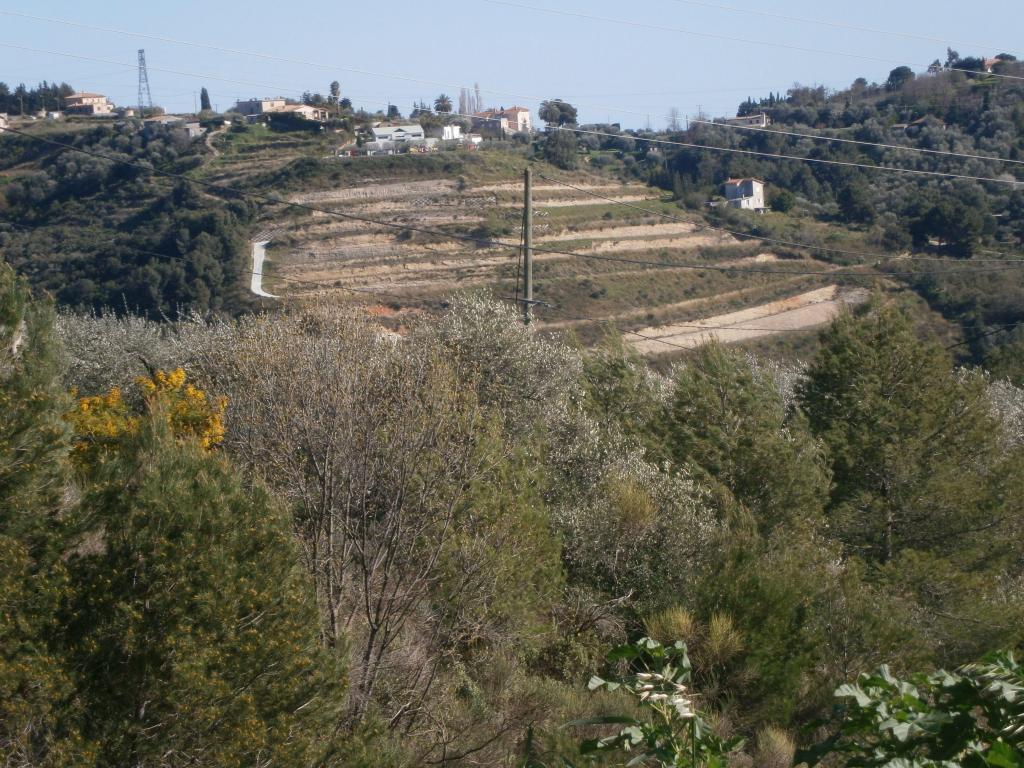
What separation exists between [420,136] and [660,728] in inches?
2288

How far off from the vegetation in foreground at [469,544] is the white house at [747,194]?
34.2 meters

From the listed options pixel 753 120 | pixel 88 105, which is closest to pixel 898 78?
pixel 753 120

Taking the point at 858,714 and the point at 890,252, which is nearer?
the point at 858,714

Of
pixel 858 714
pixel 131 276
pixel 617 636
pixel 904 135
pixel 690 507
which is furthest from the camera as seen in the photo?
pixel 904 135

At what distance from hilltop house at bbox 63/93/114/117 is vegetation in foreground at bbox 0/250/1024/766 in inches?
1877

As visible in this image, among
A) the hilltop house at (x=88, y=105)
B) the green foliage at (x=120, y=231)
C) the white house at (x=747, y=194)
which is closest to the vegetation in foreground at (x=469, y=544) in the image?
the green foliage at (x=120, y=231)

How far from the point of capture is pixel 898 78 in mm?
85125

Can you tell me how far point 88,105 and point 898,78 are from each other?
61.5 m

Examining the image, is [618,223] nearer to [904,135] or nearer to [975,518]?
[904,135]

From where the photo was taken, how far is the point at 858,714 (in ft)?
11.1

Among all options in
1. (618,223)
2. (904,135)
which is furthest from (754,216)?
(904,135)

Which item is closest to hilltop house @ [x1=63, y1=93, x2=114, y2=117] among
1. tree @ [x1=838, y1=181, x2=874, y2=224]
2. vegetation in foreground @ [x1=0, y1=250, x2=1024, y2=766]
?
tree @ [x1=838, y1=181, x2=874, y2=224]

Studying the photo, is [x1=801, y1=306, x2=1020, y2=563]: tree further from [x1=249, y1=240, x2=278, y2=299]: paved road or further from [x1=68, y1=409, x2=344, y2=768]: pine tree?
[x1=249, y1=240, x2=278, y2=299]: paved road

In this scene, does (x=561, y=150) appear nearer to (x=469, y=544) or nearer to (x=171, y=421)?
(x=171, y=421)
